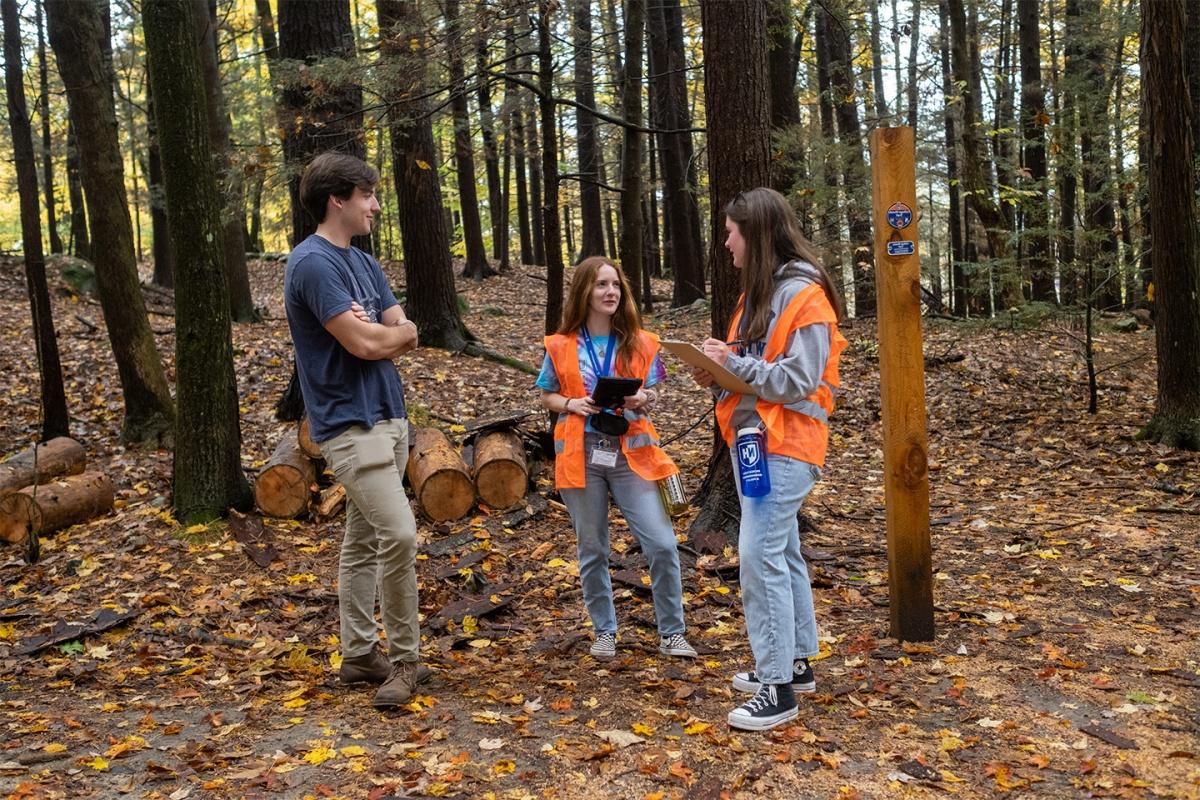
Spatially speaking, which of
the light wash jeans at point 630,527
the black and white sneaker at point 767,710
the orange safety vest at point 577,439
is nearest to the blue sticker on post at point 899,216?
the orange safety vest at point 577,439

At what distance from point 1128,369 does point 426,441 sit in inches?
383

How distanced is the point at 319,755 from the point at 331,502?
3.91 metres

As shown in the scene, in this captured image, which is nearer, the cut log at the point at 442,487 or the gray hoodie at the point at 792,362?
the gray hoodie at the point at 792,362

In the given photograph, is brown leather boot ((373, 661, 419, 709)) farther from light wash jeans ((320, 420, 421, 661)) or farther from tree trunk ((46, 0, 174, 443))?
tree trunk ((46, 0, 174, 443))

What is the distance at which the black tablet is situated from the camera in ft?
14.4

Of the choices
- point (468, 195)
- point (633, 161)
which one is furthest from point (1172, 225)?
point (468, 195)

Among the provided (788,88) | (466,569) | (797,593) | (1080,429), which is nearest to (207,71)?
(788,88)

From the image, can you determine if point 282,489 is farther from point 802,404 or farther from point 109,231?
point 802,404

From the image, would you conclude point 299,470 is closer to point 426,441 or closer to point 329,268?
point 426,441

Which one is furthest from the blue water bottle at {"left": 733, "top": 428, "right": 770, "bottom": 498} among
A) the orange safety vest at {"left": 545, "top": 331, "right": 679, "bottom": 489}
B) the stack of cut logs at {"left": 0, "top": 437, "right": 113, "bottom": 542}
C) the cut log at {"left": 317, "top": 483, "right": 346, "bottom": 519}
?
the stack of cut logs at {"left": 0, "top": 437, "right": 113, "bottom": 542}

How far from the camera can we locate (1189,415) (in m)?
8.73

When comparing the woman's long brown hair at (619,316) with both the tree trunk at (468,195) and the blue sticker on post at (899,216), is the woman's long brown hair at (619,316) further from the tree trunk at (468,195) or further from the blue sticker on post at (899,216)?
the tree trunk at (468,195)

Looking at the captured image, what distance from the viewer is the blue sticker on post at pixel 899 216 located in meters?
4.48

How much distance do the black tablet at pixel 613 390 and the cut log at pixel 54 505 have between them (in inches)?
197
